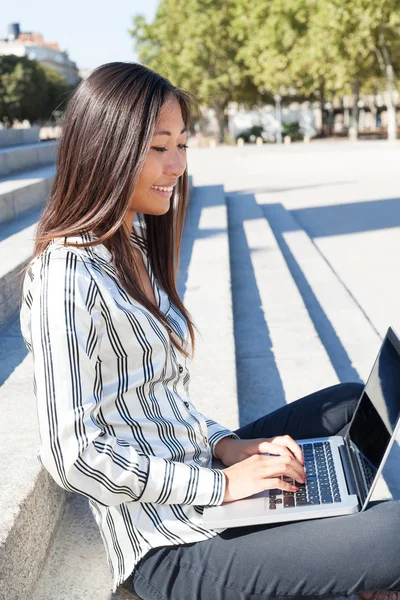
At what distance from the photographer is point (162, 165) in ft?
6.13

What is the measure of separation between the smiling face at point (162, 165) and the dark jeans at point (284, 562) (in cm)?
79

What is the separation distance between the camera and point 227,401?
11.2 ft

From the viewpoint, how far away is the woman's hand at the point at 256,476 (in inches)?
70.9

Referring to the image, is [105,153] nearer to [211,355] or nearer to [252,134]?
[211,355]

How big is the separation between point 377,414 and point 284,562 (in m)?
0.52

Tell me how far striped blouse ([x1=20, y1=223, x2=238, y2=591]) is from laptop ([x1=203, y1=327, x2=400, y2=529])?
0.08 meters

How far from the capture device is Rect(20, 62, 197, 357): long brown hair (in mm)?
1729

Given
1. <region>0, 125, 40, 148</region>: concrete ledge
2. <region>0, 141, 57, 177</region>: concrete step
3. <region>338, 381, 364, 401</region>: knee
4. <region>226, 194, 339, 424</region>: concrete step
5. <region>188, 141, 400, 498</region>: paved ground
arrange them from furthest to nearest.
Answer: <region>0, 125, 40, 148</region>: concrete ledge < <region>0, 141, 57, 177</region>: concrete step < <region>188, 141, 400, 498</region>: paved ground < <region>226, 194, 339, 424</region>: concrete step < <region>338, 381, 364, 401</region>: knee

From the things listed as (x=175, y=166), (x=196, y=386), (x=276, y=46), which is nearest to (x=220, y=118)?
(x=276, y=46)

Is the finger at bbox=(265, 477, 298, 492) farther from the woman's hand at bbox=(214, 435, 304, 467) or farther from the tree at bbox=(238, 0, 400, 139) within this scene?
the tree at bbox=(238, 0, 400, 139)

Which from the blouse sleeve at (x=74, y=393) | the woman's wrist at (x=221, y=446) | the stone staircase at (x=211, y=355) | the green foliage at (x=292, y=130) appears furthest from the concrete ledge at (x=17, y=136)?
the green foliage at (x=292, y=130)

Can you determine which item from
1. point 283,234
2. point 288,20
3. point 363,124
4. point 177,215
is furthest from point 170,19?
point 177,215

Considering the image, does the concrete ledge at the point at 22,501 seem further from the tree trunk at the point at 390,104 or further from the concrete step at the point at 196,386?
the tree trunk at the point at 390,104

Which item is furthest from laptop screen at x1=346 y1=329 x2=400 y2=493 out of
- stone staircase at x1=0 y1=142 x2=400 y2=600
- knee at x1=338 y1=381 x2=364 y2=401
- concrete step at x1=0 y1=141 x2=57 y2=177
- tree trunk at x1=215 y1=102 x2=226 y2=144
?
tree trunk at x1=215 y1=102 x2=226 y2=144
